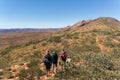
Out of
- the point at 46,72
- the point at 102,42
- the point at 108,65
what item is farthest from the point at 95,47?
the point at 46,72

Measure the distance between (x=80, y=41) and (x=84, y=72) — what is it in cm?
2322

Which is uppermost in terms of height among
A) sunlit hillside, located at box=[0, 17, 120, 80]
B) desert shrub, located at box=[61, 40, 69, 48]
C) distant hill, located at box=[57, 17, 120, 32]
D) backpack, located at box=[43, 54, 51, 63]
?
distant hill, located at box=[57, 17, 120, 32]

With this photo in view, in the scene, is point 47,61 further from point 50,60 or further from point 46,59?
point 50,60

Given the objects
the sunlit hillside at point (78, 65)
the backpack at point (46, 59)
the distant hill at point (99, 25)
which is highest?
the distant hill at point (99, 25)

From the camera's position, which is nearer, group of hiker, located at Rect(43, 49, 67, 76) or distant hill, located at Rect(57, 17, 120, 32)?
group of hiker, located at Rect(43, 49, 67, 76)

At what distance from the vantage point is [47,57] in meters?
21.1

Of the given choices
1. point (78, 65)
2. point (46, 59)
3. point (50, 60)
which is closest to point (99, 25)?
point (78, 65)

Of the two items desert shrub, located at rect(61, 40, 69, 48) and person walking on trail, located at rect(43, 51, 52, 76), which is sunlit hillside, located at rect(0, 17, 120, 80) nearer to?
desert shrub, located at rect(61, 40, 69, 48)

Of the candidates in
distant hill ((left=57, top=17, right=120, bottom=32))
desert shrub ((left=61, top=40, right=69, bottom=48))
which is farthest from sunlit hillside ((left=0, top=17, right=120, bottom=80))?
distant hill ((left=57, top=17, right=120, bottom=32))

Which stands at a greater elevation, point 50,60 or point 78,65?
point 50,60

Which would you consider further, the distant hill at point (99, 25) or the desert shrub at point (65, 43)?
the distant hill at point (99, 25)

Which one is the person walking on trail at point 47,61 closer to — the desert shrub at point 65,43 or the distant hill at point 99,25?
the desert shrub at point 65,43

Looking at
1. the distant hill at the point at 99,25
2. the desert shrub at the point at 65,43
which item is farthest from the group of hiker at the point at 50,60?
the distant hill at the point at 99,25

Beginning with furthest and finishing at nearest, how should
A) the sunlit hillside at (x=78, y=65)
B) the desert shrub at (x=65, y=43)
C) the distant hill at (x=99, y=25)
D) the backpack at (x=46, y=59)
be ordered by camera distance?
the distant hill at (x=99, y=25) < the desert shrub at (x=65, y=43) < the backpack at (x=46, y=59) < the sunlit hillside at (x=78, y=65)
